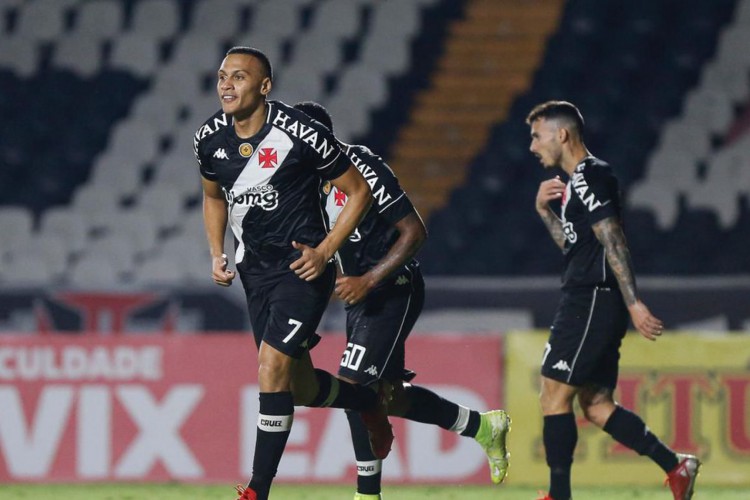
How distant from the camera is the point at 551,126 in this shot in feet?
20.1

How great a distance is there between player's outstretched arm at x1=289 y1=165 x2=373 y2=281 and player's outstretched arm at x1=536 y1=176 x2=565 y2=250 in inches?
39.0

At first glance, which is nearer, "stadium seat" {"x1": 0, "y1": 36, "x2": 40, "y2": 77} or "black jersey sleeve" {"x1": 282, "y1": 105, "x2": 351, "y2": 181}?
"black jersey sleeve" {"x1": 282, "y1": 105, "x2": 351, "y2": 181}

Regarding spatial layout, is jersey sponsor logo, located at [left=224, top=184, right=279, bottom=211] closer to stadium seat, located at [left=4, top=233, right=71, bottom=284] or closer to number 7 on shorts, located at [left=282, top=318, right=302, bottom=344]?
number 7 on shorts, located at [left=282, top=318, right=302, bottom=344]

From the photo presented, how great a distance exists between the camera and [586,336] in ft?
19.8

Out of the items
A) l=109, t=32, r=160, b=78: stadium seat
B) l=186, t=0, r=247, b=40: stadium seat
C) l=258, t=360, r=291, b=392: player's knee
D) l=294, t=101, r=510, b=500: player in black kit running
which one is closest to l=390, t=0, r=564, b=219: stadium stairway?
l=186, t=0, r=247, b=40: stadium seat

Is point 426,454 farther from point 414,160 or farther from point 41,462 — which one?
point 414,160

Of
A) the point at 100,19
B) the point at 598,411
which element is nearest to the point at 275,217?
the point at 598,411

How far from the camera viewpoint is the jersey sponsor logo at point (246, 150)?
18.2ft

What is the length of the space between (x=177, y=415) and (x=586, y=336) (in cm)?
286

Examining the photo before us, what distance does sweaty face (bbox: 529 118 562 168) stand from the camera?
6.12 meters

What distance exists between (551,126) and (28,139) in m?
7.98

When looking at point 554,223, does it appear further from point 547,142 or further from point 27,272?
point 27,272

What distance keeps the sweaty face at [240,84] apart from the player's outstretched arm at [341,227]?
0.47 meters

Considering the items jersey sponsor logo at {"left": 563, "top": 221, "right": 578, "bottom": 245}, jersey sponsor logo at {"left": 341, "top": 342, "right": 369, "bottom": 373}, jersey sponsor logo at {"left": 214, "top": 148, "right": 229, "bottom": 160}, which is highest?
jersey sponsor logo at {"left": 214, "top": 148, "right": 229, "bottom": 160}
